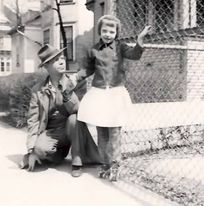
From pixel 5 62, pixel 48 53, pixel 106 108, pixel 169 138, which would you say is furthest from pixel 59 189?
pixel 5 62

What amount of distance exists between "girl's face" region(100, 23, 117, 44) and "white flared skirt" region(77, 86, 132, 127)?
0.54 metres

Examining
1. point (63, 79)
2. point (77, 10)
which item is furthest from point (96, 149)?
point (77, 10)

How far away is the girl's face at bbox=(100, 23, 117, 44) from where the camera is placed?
4805mm

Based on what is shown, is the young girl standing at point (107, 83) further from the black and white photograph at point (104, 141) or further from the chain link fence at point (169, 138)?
the chain link fence at point (169, 138)

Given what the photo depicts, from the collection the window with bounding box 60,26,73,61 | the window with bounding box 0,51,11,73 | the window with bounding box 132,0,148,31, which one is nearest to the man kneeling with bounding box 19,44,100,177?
the window with bounding box 132,0,148,31

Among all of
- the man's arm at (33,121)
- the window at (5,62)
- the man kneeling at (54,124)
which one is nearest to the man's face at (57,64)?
the man kneeling at (54,124)

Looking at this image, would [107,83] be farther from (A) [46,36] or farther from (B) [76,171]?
(A) [46,36]

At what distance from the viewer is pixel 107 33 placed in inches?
189

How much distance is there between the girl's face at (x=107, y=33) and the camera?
4805 millimetres

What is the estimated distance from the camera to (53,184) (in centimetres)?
479

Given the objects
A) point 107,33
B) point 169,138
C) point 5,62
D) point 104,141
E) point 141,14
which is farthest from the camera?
point 5,62

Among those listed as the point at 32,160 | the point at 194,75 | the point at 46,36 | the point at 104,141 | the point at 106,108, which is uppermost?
the point at 46,36

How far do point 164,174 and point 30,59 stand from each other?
100 feet

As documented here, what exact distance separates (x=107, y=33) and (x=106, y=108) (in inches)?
32.2
